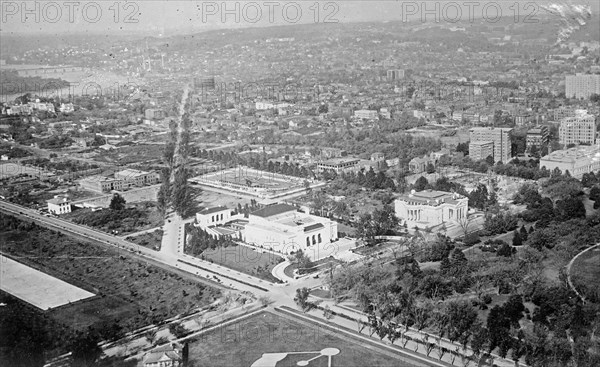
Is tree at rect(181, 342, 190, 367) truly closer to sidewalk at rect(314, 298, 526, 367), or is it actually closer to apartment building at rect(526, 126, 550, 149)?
sidewalk at rect(314, 298, 526, 367)

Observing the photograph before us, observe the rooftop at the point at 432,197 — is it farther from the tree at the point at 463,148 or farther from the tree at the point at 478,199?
the tree at the point at 463,148

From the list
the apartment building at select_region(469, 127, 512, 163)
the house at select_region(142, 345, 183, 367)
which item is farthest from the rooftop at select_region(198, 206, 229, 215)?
the apartment building at select_region(469, 127, 512, 163)

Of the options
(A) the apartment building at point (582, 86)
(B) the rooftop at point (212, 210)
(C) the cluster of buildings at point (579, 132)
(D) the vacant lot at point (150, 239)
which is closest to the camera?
(D) the vacant lot at point (150, 239)

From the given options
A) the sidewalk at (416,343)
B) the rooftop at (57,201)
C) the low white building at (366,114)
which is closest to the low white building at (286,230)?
the sidewalk at (416,343)

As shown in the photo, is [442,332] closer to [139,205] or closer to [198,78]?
[139,205]

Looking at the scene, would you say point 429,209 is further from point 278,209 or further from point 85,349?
point 85,349
